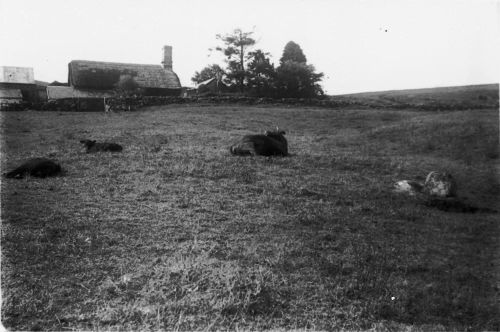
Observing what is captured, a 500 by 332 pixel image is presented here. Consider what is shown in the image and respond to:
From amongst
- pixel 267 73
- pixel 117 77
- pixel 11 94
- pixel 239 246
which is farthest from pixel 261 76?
pixel 239 246

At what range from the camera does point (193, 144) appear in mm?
16844

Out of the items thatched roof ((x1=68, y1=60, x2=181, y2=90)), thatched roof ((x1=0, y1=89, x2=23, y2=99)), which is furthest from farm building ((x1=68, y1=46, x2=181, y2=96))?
thatched roof ((x1=0, y1=89, x2=23, y2=99))

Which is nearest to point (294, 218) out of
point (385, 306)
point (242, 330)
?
point (385, 306)

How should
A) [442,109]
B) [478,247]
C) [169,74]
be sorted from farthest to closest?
[169,74], [442,109], [478,247]

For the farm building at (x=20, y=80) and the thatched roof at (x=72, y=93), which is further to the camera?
the farm building at (x=20, y=80)

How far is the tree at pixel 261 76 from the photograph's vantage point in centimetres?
4869

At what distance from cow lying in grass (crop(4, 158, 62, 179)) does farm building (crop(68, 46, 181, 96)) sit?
1381 inches

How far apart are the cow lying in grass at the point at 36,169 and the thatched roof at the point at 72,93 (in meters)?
34.9

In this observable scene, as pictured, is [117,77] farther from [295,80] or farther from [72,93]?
[295,80]

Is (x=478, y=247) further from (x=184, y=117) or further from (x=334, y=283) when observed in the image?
(x=184, y=117)

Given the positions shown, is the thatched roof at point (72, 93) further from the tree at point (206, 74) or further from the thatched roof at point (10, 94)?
the tree at point (206, 74)

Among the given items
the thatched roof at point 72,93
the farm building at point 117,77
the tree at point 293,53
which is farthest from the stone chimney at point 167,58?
the tree at point 293,53

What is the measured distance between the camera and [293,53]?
54375 mm

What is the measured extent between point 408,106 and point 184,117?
20.5 metres
